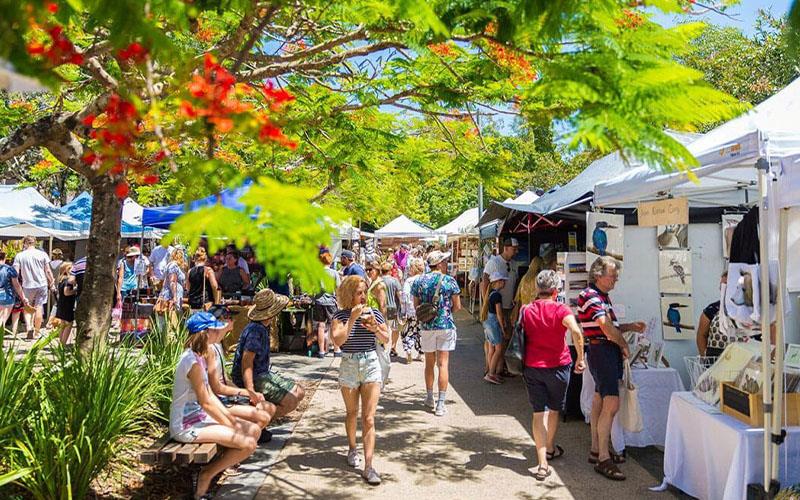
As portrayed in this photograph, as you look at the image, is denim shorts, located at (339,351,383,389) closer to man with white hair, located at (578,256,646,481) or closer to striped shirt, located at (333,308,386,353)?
striped shirt, located at (333,308,386,353)

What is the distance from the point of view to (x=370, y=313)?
5.34m

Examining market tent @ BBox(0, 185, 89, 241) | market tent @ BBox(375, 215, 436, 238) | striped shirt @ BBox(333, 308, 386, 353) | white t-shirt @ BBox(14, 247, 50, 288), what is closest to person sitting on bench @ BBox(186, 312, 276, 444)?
striped shirt @ BBox(333, 308, 386, 353)

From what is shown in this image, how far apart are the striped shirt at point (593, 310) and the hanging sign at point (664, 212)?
113cm

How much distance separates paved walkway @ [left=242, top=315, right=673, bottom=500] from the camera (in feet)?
16.1

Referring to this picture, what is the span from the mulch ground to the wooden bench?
51 cm

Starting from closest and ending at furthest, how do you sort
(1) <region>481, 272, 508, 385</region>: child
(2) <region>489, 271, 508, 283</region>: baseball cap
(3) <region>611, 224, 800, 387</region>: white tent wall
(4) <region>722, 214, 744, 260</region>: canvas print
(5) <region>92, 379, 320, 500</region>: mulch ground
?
(5) <region>92, 379, 320, 500</region>: mulch ground → (3) <region>611, 224, 800, 387</region>: white tent wall → (4) <region>722, 214, 744, 260</region>: canvas print → (1) <region>481, 272, 508, 385</region>: child → (2) <region>489, 271, 508, 283</region>: baseball cap

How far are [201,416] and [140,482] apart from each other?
0.88 metres

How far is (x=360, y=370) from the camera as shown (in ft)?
17.2

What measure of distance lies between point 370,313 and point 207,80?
3.36m

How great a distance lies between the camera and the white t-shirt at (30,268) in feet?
38.8

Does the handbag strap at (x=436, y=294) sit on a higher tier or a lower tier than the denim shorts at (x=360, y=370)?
higher

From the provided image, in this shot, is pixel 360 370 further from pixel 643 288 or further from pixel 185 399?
pixel 643 288

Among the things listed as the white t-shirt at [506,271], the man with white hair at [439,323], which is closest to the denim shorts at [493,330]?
the white t-shirt at [506,271]

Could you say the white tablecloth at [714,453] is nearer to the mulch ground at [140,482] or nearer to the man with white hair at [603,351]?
the man with white hair at [603,351]
